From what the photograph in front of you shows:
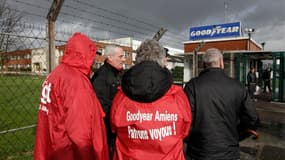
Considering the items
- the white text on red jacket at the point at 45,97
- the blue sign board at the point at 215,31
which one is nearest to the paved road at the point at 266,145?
the white text on red jacket at the point at 45,97

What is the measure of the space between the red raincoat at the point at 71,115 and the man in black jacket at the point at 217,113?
3.58 ft

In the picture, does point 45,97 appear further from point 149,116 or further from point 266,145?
point 266,145

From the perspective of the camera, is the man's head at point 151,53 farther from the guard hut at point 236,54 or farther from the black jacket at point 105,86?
the guard hut at point 236,54

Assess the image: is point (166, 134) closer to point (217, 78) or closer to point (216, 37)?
Result: point (217, 78)

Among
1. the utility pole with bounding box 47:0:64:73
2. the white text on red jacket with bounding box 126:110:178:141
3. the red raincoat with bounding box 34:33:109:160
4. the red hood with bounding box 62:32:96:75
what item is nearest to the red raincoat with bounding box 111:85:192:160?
the white text on red jacket with bounding box 126:110:178:141

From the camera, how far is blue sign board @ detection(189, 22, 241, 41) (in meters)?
23.9

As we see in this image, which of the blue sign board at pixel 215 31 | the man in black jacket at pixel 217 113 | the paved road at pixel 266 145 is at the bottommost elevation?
the paved road at pixel 266 145

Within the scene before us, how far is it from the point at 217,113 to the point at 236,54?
16557 millimetres

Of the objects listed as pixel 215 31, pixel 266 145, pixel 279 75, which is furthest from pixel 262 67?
pixel 266 145

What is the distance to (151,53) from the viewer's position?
7.11ft

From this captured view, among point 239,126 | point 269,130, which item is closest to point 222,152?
point 239,126

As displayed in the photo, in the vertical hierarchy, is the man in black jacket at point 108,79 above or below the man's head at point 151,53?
below

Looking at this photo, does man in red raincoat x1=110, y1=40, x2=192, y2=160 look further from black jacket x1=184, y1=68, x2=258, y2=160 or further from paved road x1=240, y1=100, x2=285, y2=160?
paved road x1=240, y1=100, x2=285, y2=160

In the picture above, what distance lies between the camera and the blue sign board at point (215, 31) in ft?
78.3
